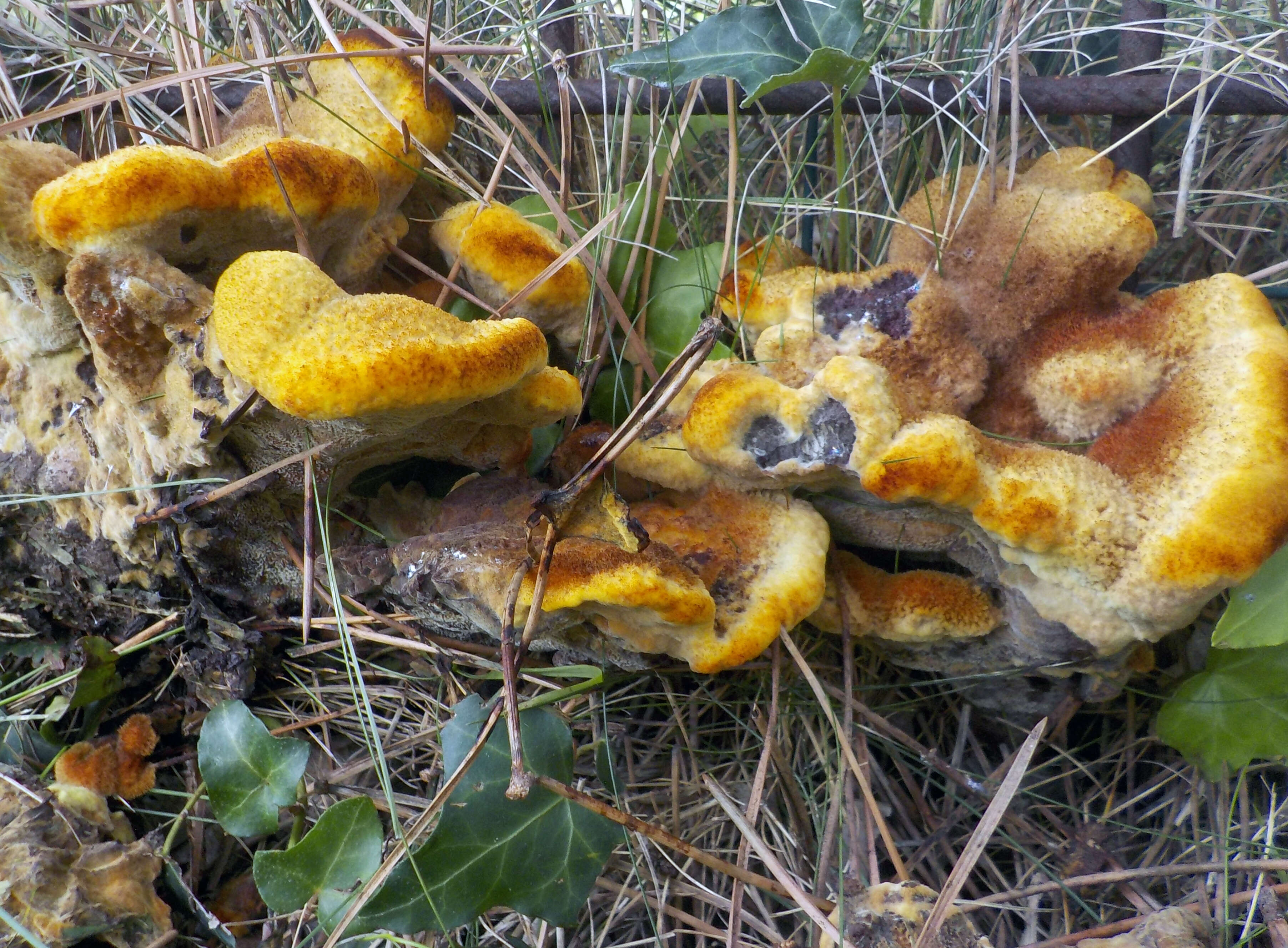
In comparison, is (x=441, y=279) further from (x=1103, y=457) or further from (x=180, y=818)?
(x=1103, y=457)

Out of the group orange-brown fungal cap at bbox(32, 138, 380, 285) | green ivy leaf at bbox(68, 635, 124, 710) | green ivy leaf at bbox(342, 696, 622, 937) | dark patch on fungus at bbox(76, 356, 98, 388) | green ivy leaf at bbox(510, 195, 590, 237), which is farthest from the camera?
green ivy leaf at bbox(510, 195, 590, 237)

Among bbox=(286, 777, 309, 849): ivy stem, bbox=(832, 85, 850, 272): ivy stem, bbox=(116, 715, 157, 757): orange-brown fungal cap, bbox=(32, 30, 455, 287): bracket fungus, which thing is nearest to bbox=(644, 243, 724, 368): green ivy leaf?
bbox=(832, 85, 850, 272): ivy stem

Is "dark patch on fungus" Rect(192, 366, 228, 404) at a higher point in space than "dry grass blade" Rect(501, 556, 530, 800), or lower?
higher

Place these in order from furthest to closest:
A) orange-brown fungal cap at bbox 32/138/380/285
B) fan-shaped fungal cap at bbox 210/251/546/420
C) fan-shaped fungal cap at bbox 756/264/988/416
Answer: fan-shaped fungal cap at bbox 756/264/988/416 → orange-brown fungal cap at bbox 32/138/380/285 → fan-shaped fungal cap at bbox 210/251/546/420

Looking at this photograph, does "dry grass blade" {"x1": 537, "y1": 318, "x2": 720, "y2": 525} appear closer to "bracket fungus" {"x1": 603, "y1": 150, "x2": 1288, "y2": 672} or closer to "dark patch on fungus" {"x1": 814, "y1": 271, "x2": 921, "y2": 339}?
"bracket fungus" {"x1": 603, "y1": 150, "x2": 1288, "y2": 672}

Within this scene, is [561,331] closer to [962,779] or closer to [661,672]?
[661,672]

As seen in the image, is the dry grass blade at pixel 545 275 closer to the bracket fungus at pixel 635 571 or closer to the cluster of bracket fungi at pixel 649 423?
the cluster of bracket fungi at pixel 649 423

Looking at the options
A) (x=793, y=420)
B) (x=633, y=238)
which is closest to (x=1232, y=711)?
(x=793, y=420)
